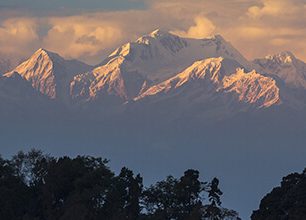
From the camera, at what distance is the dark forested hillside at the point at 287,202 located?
83312 millimetres

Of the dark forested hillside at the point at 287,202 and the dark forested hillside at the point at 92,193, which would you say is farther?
the dark forested hillside at the point at 92,193

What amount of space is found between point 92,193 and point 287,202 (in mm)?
25560

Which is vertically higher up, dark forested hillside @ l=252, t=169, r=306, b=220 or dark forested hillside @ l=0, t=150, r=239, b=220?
dark forested hillside @ l=0, t=150, r=239, b=220

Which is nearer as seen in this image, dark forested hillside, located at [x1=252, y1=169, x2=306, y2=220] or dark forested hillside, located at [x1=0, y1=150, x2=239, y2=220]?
dark forested hillside, located at [x1=252, y1=169, x2=306, y2=220]

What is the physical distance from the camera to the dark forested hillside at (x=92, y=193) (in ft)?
333

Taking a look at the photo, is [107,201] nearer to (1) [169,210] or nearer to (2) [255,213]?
(1) [169,210]

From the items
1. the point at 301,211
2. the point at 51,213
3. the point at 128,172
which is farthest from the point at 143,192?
the point at 301,211

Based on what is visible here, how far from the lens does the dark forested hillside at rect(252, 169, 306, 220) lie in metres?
83.3

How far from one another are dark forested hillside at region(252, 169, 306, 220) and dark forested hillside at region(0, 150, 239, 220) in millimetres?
5864

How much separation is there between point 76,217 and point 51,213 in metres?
10.1

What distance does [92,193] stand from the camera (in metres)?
106

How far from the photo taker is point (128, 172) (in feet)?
354

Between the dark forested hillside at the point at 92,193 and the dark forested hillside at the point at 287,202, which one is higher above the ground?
the dark forested hillside at the point at 92,193

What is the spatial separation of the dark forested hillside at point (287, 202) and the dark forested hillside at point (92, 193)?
5864 millimetres
